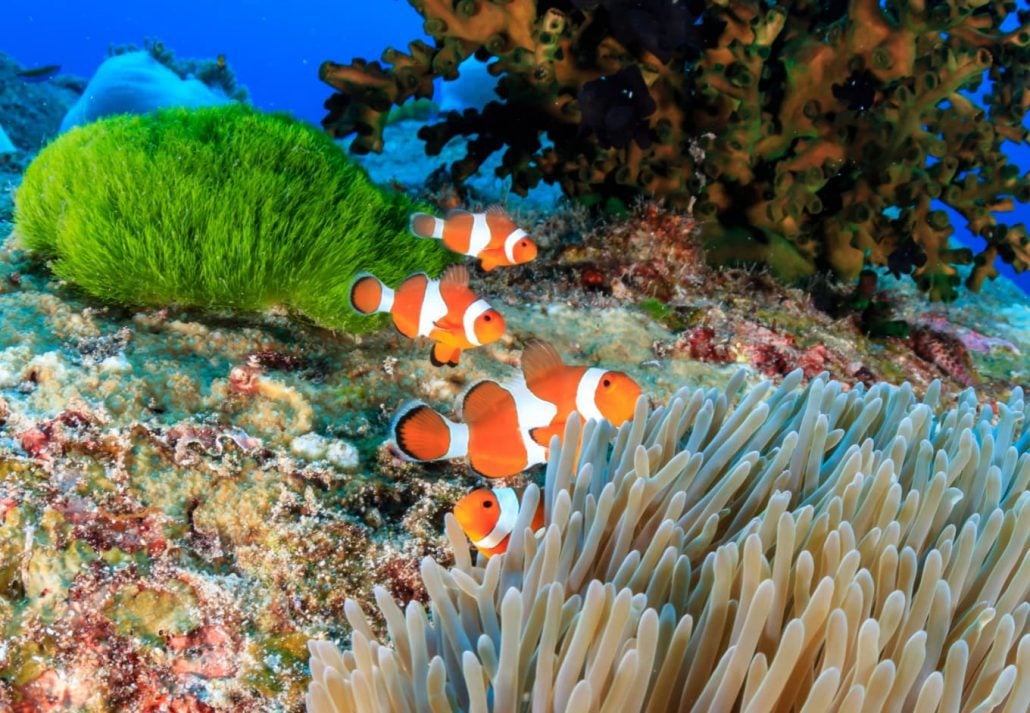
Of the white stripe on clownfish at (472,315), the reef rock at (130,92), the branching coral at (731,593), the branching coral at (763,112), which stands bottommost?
the branching coral at (731,593)

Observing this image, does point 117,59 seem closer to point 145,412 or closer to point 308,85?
point 145,412

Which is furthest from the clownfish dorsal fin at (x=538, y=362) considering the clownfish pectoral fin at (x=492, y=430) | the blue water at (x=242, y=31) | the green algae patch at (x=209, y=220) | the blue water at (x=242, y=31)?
the blue water at (x=242, y=31)

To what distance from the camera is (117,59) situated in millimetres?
8445

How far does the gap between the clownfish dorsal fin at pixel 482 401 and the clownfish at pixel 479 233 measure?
1237mm

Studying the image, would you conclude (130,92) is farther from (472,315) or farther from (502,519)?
(502,519)

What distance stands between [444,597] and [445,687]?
0.62ft

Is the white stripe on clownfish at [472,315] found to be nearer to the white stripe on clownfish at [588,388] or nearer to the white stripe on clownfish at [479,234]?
the white stripe on clownfish at [588,388]

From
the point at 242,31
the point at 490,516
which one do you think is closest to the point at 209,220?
the point at 490,516

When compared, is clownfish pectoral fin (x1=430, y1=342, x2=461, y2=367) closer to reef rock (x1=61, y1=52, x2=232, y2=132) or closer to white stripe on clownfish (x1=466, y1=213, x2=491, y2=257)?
white stripe on clownfish (x1=466, y1=213, x2=491, y2=257)

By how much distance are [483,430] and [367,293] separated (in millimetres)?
774

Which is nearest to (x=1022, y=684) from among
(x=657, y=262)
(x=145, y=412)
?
(x=145, y=412)

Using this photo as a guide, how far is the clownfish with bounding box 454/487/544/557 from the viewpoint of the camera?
1.82 metres

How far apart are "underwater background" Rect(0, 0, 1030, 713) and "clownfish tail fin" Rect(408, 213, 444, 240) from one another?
0.06 feet

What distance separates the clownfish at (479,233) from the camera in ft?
10.7
